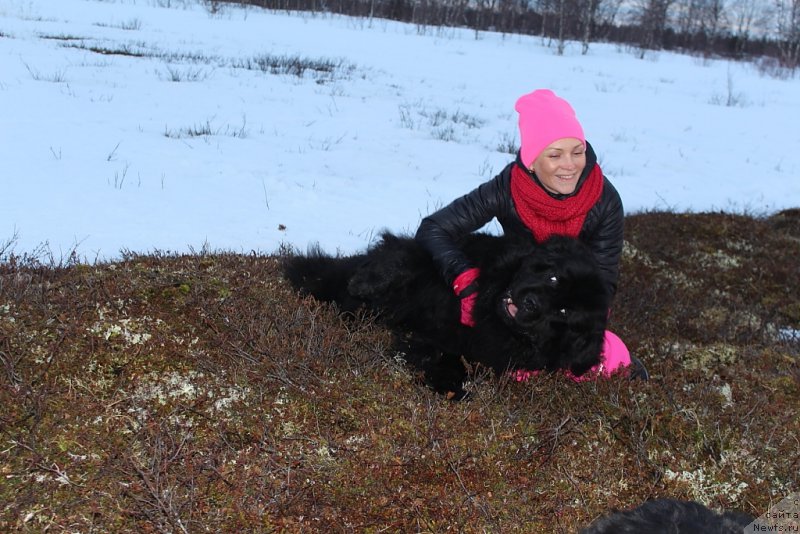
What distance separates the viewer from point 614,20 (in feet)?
149

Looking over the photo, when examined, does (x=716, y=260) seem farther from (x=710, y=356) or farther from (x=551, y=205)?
(x=551, y=205)

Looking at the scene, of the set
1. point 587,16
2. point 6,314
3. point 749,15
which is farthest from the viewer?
point 749,15

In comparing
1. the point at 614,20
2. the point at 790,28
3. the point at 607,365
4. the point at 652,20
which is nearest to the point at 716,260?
the point at 607,365

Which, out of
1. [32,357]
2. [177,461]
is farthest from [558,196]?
[32,357]

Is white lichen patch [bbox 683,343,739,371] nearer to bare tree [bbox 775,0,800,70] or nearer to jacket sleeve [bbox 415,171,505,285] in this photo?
jacket sleeve [bbox 415,171,505,285]

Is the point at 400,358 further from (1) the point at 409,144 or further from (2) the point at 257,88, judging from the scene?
(2) the point at 257,88

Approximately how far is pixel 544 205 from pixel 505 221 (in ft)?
1.25

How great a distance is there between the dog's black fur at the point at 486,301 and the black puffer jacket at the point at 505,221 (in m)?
0.11

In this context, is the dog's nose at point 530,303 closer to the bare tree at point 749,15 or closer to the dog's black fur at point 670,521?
the dog's black fur at point 670,521

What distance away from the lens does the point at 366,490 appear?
9.37 ft

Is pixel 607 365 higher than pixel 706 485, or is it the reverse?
pixel 607 365

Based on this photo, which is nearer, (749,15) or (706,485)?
(706,485)

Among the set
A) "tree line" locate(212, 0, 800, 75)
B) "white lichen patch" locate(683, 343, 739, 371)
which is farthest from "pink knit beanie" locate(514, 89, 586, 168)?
"tree line" locate(212, 0, 800, 75)

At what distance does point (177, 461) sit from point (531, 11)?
48.3m
